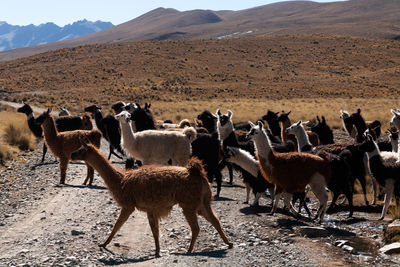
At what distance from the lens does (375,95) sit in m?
52.5

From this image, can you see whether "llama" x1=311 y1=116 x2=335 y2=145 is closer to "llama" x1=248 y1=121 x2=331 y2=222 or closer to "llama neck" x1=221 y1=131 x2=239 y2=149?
"llama neck" x1=221 y1=131 x2=239 y2=149

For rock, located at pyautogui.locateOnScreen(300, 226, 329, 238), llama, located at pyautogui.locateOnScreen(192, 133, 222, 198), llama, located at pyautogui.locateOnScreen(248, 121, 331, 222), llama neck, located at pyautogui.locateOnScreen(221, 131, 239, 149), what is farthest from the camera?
llama neck, located at pyautogui.locateOnScreen(221, 131, 239, 149)

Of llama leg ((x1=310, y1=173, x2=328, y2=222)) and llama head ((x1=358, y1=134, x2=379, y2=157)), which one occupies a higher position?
llama head ((x1=358, y1=134, x2=379, y2=157))

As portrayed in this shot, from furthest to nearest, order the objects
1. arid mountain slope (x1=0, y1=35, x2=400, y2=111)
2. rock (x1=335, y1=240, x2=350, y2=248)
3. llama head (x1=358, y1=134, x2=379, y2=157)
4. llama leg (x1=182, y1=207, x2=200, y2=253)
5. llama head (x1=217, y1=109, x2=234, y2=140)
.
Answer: arid mountain slope (x1=0, y1=35, x2=400, y2=111)
llama head (x1=217, y1=109, x2=234, y2=140)
llama head (x1=358, y1=134, x2=379, y2=157)
rock (x1=335, y1=240, x2=350, y2=248)
llama leg (x1=182, y1=207, x2=200, y2=253)

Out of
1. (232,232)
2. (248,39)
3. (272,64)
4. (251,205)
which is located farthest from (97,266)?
(248,39)

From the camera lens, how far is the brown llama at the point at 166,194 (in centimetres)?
668

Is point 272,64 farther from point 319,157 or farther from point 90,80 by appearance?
point 319,157

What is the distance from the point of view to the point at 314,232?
795 cm

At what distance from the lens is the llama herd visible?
6750 mm

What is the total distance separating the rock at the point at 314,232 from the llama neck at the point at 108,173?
310cm

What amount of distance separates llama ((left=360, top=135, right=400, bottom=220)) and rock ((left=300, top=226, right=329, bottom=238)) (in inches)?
68.4

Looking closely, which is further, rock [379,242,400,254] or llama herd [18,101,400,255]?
rock [379,242,400,254]

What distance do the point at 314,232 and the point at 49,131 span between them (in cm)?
714

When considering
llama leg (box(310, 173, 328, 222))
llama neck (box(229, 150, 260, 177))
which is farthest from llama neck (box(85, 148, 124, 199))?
llama neck (box(229, 150, 260, 177))
